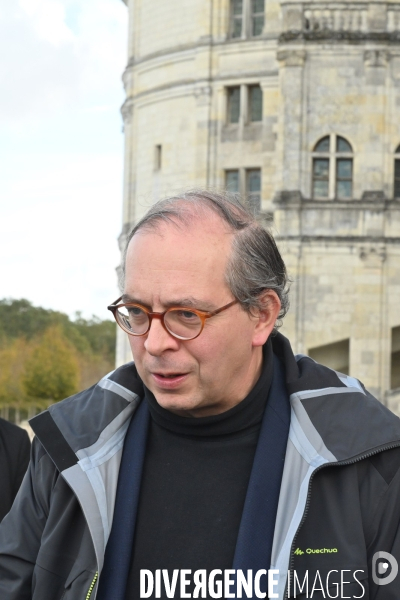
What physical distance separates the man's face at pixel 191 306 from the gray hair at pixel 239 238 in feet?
0.08

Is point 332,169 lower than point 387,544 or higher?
higher

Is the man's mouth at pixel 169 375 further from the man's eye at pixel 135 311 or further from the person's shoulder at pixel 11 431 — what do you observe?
the person's shoulder at pixel 11 431

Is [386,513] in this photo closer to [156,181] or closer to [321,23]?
[321,23]

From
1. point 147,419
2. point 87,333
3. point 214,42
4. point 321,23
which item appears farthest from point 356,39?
point 87,333

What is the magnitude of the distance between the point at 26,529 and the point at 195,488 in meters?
0.42

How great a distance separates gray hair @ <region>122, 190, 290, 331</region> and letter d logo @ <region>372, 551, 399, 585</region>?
25.7 inches

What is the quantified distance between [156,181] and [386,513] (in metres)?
28.8

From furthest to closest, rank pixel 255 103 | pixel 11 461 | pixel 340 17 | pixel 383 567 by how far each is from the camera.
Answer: pixel 255 103
pixel 340 17
pixel 11 461
pixel 383 567

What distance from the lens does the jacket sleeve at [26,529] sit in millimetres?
2596

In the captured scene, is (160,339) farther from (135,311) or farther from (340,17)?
(340,17)

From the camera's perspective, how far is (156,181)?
102 ft

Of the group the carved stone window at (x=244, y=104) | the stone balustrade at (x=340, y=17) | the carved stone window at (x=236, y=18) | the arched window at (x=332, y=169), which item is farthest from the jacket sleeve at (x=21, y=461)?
the carved stone window at (x=236, y=18)

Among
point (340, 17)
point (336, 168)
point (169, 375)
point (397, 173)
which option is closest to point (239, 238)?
point (169, 375)

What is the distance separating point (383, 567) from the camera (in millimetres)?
Answer: 2451
